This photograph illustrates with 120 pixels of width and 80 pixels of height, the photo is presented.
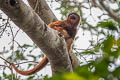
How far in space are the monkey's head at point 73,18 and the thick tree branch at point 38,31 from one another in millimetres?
2670

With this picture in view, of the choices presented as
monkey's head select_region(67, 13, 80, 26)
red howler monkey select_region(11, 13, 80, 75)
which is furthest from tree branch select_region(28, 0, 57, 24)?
monkey's head select_region(67, 13, 80, 26)

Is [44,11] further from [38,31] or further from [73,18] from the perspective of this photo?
[38,31]

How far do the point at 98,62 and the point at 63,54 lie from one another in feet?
5.58

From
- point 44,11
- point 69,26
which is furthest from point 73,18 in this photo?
point 44,11

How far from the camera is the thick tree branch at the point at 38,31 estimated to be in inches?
72.1

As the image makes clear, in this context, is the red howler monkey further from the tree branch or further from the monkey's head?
the tree branch

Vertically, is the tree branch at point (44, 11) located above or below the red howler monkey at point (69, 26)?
above

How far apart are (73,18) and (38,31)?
3.04m

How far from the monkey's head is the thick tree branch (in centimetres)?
267

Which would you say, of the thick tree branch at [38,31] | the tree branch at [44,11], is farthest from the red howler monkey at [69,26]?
the thick tree branch at [38,31]

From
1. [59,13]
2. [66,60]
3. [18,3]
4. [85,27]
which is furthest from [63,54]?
[59,13]

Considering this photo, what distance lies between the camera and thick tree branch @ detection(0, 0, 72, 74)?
6.01 feet

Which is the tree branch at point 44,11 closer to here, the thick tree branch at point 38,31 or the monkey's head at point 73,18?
the monkey's head at point 73,18

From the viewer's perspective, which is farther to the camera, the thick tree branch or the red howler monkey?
the red howler monkey
